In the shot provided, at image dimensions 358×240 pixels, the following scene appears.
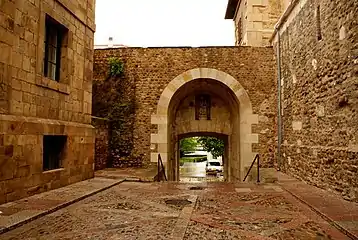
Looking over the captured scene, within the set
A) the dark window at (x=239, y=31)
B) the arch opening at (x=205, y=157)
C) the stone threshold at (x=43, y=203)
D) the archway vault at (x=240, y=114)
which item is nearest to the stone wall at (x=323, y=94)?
the archway vault at (x=240, y=114)

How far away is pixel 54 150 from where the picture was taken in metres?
7.66

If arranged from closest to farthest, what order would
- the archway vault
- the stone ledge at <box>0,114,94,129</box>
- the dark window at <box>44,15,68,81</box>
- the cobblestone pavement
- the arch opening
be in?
the cobblestone pavement < the stone ledge at <box>0,114,94,129</box> < the dark window at <box>44,15,68,81</box> < the archway vault < the arch opening

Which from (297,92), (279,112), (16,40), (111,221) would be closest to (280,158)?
(279,112)

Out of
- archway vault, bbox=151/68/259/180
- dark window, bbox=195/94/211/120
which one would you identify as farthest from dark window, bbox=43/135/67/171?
dark window, bbox=195/94/211/120

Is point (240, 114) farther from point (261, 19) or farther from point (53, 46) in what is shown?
point (53, 46)

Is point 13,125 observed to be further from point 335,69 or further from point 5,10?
point 335,69

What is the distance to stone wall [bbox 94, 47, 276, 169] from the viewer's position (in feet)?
39.1

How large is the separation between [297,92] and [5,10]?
725 cm

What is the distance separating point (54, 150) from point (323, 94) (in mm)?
6036

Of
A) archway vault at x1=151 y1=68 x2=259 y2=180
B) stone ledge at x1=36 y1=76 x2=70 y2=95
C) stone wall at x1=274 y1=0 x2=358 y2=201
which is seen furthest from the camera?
archway vault at x1=151 y1=68 x2=259 y2=180

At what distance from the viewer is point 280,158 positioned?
36.7ft

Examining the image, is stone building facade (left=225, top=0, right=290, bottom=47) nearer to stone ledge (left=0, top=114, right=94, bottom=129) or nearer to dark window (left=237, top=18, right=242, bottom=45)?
dark window (left=237, top=18, right=242, bottom=45)

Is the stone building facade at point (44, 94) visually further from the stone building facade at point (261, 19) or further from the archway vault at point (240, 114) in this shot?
the stone building facade at point (261, 19)

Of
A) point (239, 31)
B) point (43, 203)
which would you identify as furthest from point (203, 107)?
point (43, 203)
